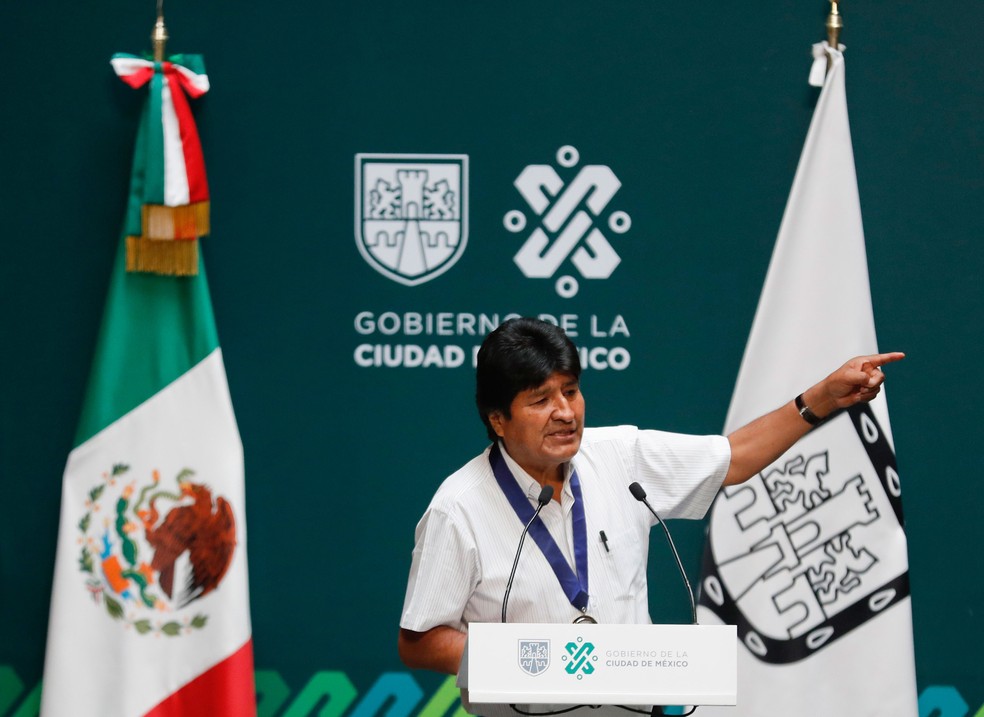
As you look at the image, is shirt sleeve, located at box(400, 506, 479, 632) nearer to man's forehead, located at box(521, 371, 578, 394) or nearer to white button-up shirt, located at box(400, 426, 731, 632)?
white button-up shirt, located at box(400, 426, 731, 632)

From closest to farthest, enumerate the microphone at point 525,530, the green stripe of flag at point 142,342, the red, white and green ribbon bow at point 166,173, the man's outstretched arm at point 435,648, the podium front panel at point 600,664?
the podium front panel at point 600,664, the microphone at point 525,530, the man's outstretched arm at point 435,648, the red, white and green ribbon bow at point 166,173, the green stripe of flag at point 142,342

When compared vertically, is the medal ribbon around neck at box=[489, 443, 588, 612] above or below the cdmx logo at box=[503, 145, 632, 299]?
below

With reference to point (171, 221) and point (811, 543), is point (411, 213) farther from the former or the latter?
point (811, 543)

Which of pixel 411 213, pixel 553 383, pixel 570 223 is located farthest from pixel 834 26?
pixel 553 383

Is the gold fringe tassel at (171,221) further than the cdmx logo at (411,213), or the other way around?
the cdmx logo at (411,213)

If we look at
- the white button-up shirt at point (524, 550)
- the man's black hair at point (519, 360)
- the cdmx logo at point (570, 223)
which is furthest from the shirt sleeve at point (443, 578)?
the cdmx logo at point (570, 223)

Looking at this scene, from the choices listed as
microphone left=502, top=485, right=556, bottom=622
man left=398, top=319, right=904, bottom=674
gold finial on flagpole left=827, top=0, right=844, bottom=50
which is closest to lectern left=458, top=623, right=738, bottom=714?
microphone left=502, top=485, right=556, bottom=622

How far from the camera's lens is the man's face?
2225 millimetres

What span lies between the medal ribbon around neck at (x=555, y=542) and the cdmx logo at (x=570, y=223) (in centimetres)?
121

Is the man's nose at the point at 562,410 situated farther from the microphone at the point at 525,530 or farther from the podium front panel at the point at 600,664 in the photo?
the podium front panel at the point at 600,664

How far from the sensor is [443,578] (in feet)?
7.29

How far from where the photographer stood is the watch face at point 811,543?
11.1ft

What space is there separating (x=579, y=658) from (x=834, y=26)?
225 cm

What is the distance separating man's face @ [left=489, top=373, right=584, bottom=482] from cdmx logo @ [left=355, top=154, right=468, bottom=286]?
1285 millimetres
